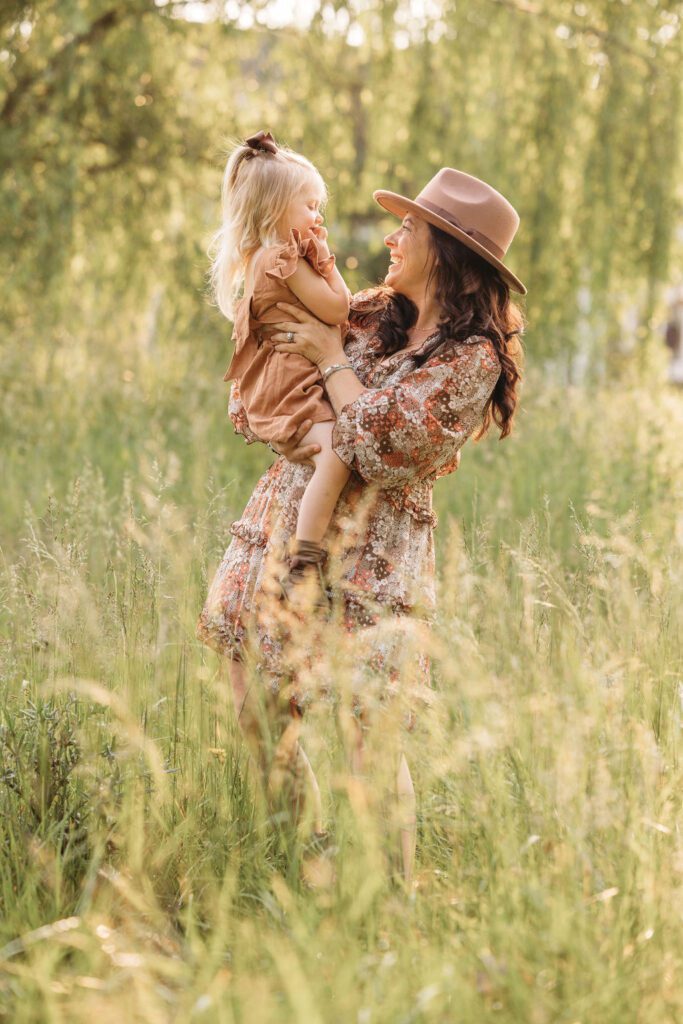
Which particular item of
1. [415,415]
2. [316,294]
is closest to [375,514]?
[415,415]

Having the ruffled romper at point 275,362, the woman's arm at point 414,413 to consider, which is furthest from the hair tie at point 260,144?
the woman's arm at point 414,413

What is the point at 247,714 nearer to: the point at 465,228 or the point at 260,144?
the point at 465,228

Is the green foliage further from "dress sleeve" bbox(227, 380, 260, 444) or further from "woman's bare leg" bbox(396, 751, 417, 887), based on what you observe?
"woman's bare leg" bbox(396, 751, 417, 887)

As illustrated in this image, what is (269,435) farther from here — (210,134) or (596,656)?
(210,134)

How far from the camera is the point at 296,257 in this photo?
2.59 meters

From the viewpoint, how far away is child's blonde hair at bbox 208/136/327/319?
8.64 feet

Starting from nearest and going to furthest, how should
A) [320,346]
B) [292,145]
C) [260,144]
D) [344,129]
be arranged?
[320,346] → [260,144] → [292,145] → [344,129]

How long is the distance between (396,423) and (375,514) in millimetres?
243

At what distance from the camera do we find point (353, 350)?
8.87 feet

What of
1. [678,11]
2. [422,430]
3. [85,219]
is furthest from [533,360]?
[422,430]

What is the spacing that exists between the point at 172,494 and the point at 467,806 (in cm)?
303

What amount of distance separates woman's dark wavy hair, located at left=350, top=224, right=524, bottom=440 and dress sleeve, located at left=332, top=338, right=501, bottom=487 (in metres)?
0.05

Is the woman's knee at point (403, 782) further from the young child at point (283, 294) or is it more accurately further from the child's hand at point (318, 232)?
the child's hand at point (318, 232)

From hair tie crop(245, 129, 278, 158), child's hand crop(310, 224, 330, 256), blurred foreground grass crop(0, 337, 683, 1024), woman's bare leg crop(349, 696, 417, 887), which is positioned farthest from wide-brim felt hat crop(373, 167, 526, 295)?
woman's bare leg crop(349, 696, 417, 887)
